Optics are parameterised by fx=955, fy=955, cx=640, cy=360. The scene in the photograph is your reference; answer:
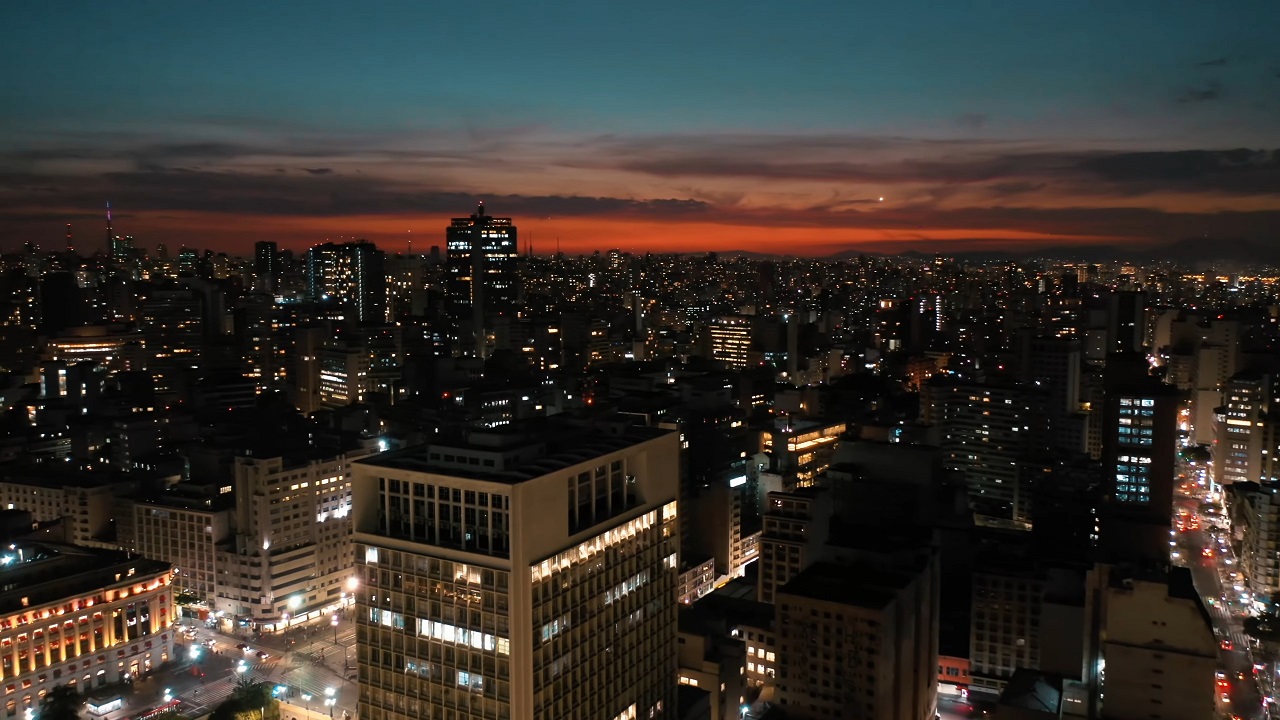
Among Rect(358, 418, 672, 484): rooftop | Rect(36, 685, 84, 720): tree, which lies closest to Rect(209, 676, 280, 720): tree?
Rect(36, 685, 84, 720): tree

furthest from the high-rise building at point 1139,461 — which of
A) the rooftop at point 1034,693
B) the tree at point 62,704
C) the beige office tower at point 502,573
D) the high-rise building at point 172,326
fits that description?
the high-rise building at point 172,326

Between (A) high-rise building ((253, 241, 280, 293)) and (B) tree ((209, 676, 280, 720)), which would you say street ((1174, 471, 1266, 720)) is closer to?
(B) tree ((209, 676, 280, 720))

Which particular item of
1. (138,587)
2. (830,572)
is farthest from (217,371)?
(830,572)

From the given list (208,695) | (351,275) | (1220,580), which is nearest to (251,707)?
(208,695)

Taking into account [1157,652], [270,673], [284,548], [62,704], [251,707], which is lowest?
[270,673]

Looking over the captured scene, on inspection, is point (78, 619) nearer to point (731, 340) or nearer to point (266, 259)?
point (731, 340)

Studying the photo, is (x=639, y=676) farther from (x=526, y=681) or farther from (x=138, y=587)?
(x=138, y=587)

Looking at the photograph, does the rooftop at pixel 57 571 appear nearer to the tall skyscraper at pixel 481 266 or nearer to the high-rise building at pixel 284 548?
the high-rise building at pixel 284 548
